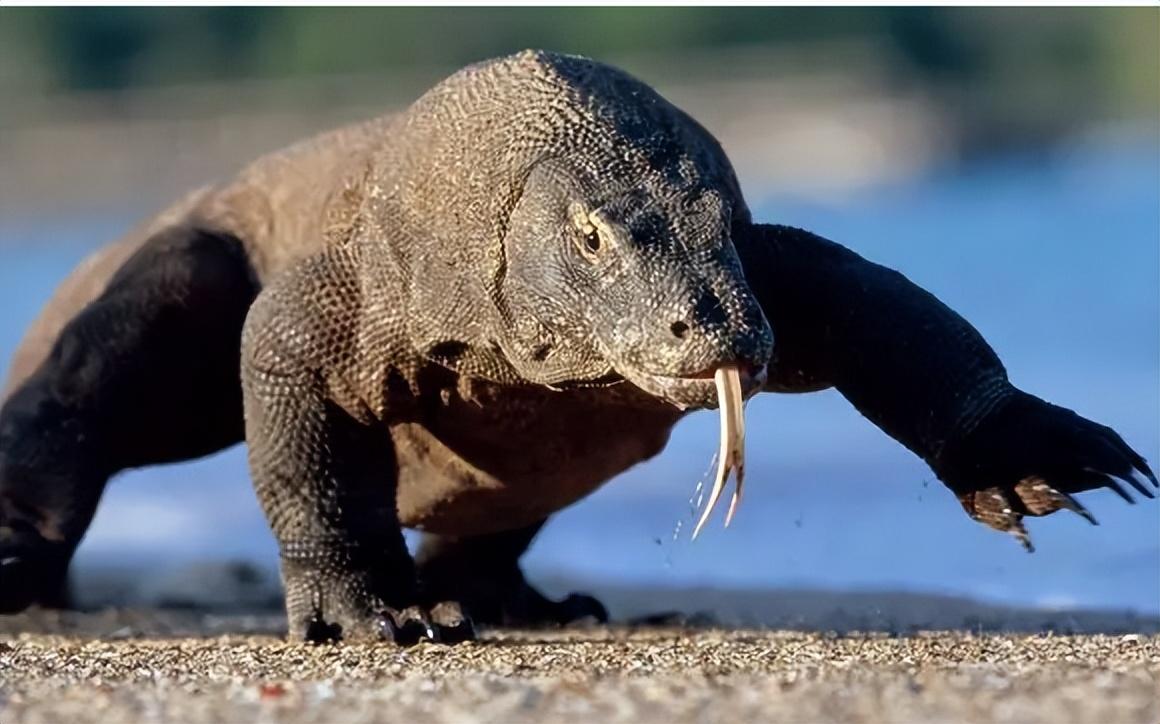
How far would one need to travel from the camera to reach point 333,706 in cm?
489

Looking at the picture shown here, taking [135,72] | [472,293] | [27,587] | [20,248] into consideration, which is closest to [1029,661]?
[472,293]

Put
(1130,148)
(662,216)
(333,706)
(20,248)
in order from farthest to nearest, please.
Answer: (1130,148), (20,248), (662,216), (333,706)

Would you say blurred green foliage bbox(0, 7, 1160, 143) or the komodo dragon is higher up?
blurred green foliage bbox(0, 7, 1160, 143)

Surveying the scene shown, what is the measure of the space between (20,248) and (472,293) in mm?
22770

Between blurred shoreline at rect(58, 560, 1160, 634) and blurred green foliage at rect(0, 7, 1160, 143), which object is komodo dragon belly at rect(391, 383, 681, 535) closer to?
blurred shoreline at rect(58, 560, 1160, 634)

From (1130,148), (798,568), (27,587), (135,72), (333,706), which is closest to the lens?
(333,706)

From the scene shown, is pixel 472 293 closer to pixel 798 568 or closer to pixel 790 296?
pixel 790 296

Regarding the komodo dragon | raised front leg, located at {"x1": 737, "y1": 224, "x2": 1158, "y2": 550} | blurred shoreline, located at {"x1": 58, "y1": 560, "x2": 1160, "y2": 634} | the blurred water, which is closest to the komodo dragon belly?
the komodo dragon

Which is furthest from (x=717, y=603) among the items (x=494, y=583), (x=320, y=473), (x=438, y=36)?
(x=438, y=36)

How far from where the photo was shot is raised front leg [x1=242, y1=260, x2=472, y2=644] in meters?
6.89

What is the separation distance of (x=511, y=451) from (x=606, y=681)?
213 cm

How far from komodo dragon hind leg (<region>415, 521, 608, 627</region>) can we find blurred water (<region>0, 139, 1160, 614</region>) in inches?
74.5

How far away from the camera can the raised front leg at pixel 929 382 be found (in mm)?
6488

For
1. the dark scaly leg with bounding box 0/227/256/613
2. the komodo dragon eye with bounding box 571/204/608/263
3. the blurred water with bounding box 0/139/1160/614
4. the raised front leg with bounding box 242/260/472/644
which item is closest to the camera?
the komodo dragon eye with bounding box 571/204/608/263
